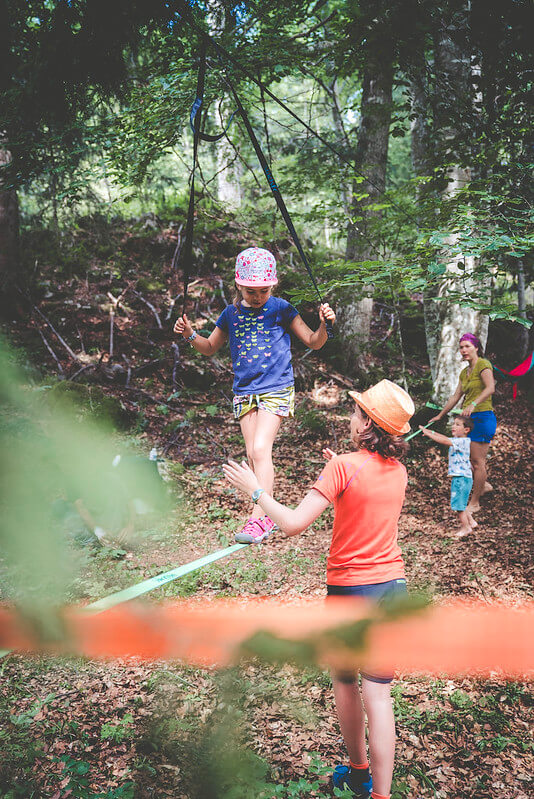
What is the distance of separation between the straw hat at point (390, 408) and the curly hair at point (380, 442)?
0.09ft

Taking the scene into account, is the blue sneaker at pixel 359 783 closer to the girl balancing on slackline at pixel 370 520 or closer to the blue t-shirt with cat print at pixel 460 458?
the girl balancing on slackline at pixel 370 520

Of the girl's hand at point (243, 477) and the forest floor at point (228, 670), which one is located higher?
the girl's hand at point (243, 477)

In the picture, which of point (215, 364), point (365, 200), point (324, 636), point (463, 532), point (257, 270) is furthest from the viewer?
point (215, 364)

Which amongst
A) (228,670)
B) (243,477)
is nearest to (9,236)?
(243,477)

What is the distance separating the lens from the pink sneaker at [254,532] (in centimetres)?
283

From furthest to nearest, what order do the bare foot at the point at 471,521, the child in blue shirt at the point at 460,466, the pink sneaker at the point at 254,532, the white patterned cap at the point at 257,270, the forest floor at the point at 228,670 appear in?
1. the bare foot at the point at 471,521
2. the child in blue shirt at the point at 460,466
3. the white patterned cap at the point at 257,270
4. the pink sneaker at the point at 254,532
5. the forest floor at the point at 228,670

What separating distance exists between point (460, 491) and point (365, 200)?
506 cm

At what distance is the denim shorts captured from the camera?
3.26 metres

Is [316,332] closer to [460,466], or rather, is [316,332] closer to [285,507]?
[285,507]

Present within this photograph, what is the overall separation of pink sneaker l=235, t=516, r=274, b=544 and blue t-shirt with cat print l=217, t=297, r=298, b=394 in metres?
0.85

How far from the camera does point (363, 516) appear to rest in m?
1.92

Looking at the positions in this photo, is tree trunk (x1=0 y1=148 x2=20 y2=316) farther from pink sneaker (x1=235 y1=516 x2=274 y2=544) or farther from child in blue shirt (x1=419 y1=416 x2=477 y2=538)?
child in blue shirt (x1=419 y1=416 x2=477 y2=538)

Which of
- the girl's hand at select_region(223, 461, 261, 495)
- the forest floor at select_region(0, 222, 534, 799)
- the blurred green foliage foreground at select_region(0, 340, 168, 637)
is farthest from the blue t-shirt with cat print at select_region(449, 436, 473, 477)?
the blurred green foliage foreground at select_region(0, 340, 168, 637)

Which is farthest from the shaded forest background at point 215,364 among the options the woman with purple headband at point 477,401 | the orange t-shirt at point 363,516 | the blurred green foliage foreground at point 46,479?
the orange t-shirt at point 363,516
